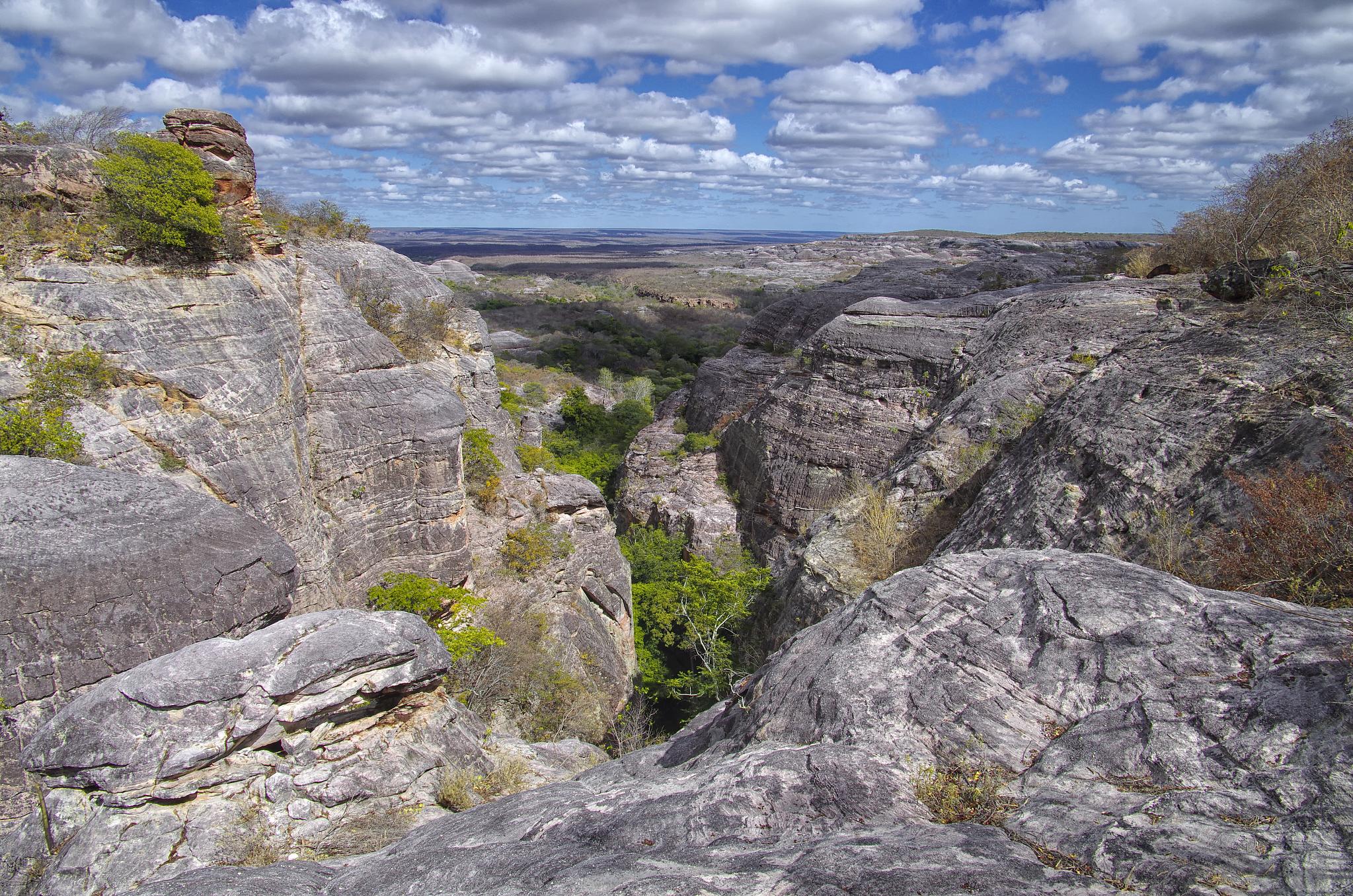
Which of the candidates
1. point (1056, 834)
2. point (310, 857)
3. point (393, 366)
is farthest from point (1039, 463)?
point (393, 366)

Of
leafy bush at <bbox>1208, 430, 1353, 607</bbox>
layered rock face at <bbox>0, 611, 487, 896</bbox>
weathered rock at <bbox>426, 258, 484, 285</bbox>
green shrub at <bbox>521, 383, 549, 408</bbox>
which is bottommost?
layered rock face at <bbox>0, 611, 487, 896</bbox>

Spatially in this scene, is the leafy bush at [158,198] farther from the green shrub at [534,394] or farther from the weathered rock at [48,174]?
the green shrub at [534,394]

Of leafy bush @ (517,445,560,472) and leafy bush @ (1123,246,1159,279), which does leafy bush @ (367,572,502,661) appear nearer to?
leafy bush @ (517,445,560,472)

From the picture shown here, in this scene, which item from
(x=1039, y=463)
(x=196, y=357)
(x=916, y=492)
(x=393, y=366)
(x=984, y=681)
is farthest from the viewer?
(x=393, y=366)

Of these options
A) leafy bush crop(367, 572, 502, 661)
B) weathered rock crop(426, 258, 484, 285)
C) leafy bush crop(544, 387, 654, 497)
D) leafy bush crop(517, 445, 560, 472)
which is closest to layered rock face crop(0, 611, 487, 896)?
leafy bush crop(367, 572, 502, 661)

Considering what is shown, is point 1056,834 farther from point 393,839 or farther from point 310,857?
point 310,857

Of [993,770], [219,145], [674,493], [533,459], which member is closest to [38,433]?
[219,145]

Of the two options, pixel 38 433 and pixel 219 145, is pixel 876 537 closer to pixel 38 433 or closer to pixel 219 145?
pixel 38 433
